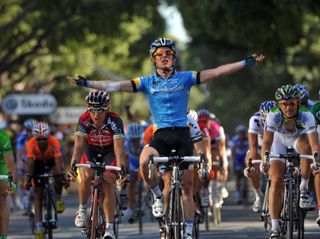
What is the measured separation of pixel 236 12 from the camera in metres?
30.3

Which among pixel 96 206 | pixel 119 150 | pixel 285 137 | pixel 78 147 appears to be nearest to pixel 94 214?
pixel 96 206

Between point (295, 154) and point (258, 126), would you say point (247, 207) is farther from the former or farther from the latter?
point (295, 154)

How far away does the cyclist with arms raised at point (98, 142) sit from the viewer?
15.5 meters

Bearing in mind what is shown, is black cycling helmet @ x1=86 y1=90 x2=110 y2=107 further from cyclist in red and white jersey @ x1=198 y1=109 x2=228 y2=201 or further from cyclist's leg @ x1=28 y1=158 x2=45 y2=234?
cyclist in red and white jersey @ x1=198 y1=109 x2=228 y2=201

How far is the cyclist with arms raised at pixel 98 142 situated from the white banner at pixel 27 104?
2329cm

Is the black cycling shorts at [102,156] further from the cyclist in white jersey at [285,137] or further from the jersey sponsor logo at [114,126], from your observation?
the cyclist in white jersey at [285,137]

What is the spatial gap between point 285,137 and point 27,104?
24.5 metres

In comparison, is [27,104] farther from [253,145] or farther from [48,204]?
[253,145]

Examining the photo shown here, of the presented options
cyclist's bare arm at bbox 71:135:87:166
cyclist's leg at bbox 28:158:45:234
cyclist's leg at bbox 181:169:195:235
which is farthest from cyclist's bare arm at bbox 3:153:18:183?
cyclist's leg at bbox 28:158:45:234

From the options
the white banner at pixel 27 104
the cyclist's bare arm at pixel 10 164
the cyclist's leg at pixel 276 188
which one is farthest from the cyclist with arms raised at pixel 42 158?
the white banner at pixel 27 104

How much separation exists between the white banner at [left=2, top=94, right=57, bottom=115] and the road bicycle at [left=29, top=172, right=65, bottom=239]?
19.6m

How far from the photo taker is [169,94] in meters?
14.4

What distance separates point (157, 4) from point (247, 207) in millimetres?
13320

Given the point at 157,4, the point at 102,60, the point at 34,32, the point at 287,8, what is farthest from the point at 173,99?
the point at 102,60
